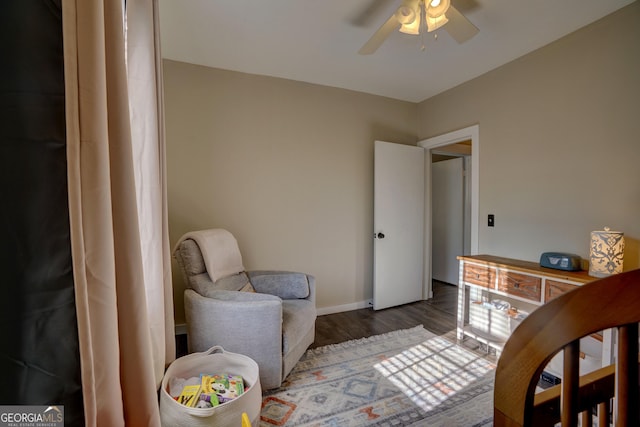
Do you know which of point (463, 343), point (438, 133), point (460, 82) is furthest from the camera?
point (438, 133)

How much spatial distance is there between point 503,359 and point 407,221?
292 centimetres

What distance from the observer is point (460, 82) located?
2896mm

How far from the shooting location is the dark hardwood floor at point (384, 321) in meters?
2.57

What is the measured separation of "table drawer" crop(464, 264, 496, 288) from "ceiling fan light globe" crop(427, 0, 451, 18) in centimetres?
187

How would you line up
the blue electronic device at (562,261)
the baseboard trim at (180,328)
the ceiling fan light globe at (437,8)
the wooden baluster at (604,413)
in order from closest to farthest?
the wooden baluster at (604,413), the ceiling fan light globe at (437,8), the blue electronic device at (562,261), the baseboard trim at (180,328)

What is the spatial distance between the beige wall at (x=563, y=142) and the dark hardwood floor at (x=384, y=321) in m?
0.90

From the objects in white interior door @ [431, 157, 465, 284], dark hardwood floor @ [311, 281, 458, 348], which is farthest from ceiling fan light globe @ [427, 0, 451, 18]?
white interior door @ [431, 157, 465, 284]

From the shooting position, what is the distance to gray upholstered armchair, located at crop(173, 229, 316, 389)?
5.44ft

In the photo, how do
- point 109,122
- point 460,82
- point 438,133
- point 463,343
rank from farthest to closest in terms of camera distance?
point 438,133
point 460,82
point 463,343
point 109,122

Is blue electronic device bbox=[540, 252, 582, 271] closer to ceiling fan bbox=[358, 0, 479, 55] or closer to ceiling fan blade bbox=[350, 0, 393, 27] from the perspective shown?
ceiling fan bbox=[358, 0, 479, 55]

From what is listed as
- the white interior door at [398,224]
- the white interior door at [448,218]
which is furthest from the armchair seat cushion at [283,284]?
Result: the white interior door at [448,218]

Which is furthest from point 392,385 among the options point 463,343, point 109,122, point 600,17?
point 600,17

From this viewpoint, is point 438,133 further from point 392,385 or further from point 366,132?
point 392,385

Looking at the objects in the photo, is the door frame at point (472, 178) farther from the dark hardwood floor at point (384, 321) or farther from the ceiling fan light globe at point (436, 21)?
the ceiling fan light globe at point (436, 21)
